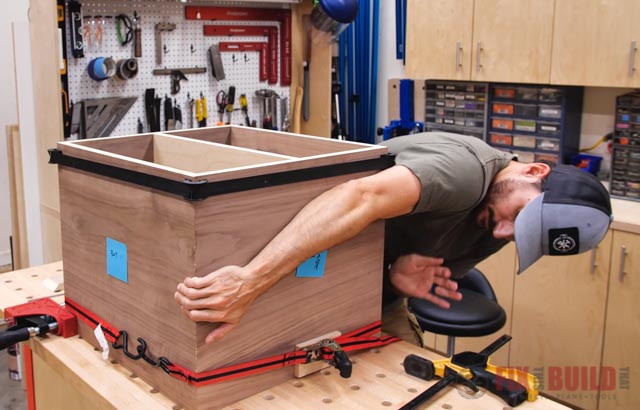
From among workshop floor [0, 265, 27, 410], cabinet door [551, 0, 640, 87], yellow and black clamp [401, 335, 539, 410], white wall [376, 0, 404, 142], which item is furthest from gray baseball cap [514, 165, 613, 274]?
white wall [376, 0, 404, 142]

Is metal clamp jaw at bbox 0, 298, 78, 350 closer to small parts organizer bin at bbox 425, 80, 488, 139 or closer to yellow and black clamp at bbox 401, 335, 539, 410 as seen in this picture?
yellow and black clamp at bbox 401, 335, 539, 410

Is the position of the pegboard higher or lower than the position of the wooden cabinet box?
higher

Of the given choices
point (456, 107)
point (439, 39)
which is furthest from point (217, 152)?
point (456, 107)

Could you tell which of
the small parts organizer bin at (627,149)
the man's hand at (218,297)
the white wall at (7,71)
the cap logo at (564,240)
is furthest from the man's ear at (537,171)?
the white wall at (7,71)

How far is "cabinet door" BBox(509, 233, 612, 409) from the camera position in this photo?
8.82ft

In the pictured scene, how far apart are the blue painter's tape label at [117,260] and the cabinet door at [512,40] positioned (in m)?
2.19

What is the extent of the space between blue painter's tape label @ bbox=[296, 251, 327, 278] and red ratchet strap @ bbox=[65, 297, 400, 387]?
147mm

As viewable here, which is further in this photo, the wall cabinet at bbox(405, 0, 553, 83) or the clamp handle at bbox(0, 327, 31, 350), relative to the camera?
the wall cabinet at bbox(405, 0, 553, 83)

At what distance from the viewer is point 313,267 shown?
1289 mm

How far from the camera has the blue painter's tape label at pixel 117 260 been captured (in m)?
1.28

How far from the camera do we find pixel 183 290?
3.66 feet

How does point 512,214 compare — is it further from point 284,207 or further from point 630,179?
point 630,179

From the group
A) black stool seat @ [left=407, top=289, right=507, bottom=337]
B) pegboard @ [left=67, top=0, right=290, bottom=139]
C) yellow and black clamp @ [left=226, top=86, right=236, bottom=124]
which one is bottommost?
black stool seat @ [left=407, top=289, right=507, bottom=337]

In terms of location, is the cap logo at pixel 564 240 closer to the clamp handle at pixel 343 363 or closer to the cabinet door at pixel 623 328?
the clamp handle at pixel 343 363
